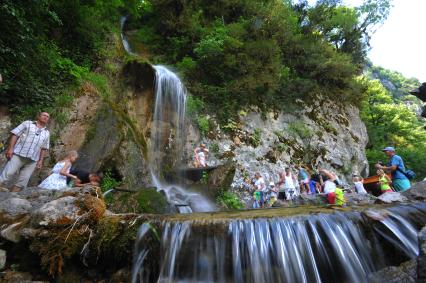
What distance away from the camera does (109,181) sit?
24.5ft

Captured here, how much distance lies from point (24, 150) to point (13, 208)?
1972 millimetres

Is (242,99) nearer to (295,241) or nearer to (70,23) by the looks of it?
(70,23)

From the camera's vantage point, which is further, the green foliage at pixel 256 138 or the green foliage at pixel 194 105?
the green foliage at pixel 256 138

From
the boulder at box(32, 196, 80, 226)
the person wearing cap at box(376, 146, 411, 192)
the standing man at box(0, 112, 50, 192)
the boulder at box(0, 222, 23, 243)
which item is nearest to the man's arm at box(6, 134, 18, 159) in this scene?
the standing man at box(0, 112, 50, 192)

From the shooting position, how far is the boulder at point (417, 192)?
6.76 m

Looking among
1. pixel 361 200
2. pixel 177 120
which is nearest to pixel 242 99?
pixel 177 120

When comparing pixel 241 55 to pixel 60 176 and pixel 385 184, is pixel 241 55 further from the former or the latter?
pixel 60 176

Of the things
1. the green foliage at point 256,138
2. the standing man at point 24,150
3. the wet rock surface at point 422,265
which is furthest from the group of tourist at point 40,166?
the green foliage at point 256,138

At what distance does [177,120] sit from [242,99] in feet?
14.4

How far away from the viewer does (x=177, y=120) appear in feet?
39.0

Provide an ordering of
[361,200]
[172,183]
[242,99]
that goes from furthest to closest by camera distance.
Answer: [242,99], [172,183], [361,200]

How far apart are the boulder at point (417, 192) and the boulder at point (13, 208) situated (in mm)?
7487

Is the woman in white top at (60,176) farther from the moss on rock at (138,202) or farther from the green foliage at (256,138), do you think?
the green foliage at (256,138)

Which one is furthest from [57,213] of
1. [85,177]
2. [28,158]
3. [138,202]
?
[85,177]
